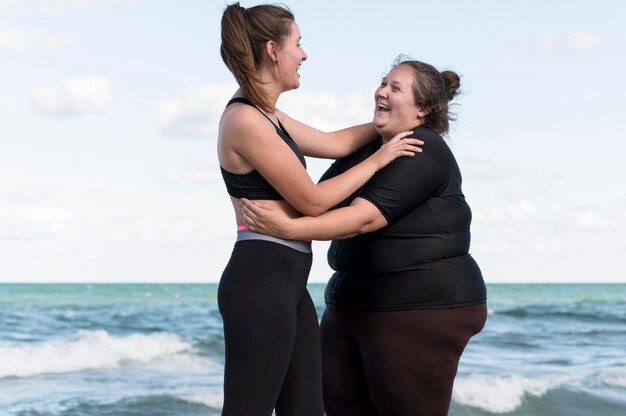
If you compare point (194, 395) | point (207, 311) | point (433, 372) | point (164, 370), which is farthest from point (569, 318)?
point (433, 372)

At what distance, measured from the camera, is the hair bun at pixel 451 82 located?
12.2 ft

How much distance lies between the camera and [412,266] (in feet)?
11.7

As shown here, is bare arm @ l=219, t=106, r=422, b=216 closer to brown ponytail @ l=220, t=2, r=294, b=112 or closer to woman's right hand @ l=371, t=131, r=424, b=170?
brown ponytail @ l=220, t=2, r=294, b=112

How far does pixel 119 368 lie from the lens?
1167 cm

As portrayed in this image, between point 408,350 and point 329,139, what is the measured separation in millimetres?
978

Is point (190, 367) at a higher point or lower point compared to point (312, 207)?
lower

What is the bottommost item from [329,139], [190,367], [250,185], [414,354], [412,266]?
[190,367]

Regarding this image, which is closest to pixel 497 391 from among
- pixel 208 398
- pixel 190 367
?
pixel 208 398

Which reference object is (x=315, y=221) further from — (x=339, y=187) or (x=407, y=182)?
(x=407, y=182)

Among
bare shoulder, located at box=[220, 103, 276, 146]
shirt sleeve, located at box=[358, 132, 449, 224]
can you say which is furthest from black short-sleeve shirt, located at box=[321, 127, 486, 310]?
bare shoulder, located at box=[220, 103, 276, 146]

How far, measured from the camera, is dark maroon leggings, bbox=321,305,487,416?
Result: 11.8 feet

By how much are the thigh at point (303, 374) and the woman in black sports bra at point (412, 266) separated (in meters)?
0.46

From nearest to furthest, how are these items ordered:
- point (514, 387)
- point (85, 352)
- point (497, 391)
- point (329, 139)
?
point (329, 139)
point (497, 391)
point (514, 387)
point (85, 352)

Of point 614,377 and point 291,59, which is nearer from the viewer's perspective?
point 291,59
